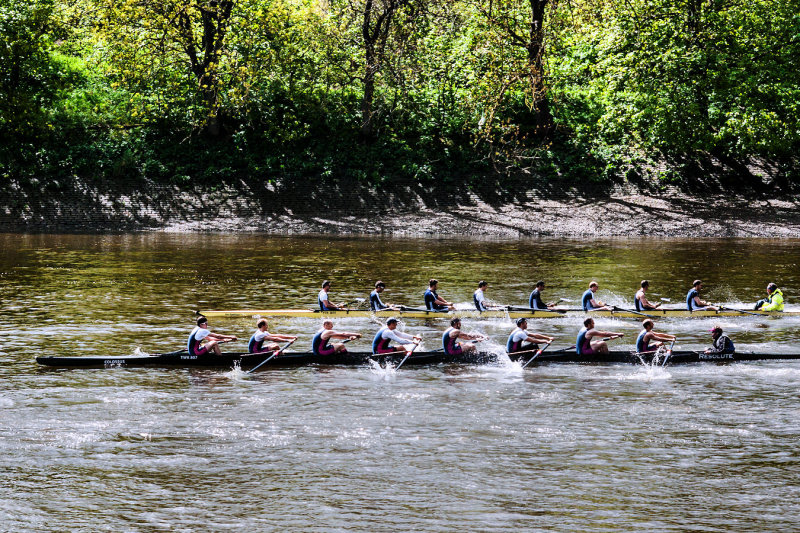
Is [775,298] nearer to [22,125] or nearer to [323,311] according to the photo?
[323,311]

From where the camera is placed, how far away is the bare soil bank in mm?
51500

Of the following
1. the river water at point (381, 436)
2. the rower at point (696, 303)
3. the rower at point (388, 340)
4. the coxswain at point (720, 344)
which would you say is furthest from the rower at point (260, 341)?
the rower at point (696, 303)

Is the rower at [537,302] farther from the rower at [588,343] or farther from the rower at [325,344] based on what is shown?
the rower at [325,344]

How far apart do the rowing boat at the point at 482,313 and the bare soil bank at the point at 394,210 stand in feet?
71.7

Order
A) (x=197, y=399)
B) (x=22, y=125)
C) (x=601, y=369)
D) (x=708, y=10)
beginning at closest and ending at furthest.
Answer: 1. (x=197, y=399)
2. (x=601, y=369)
3. (x=708, y=10)
4. (x=22, y=125)

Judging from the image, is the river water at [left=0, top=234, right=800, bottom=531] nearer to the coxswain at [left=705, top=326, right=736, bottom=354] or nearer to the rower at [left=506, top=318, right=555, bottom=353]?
the coxswain at [left=705, top=326, right=736, bottom=354]

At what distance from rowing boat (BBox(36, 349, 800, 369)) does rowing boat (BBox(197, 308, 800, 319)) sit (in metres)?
5.35

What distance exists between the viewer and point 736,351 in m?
23.3

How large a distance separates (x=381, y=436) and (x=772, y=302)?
17.0 m

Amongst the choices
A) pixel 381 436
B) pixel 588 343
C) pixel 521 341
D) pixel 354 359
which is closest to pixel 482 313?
pixel 521 341

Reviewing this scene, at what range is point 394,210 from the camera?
5388 cm

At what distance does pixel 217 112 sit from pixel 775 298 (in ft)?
129

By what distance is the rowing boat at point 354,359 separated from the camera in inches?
869

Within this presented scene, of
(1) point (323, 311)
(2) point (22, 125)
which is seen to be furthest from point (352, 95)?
(1) point (323, 311)
